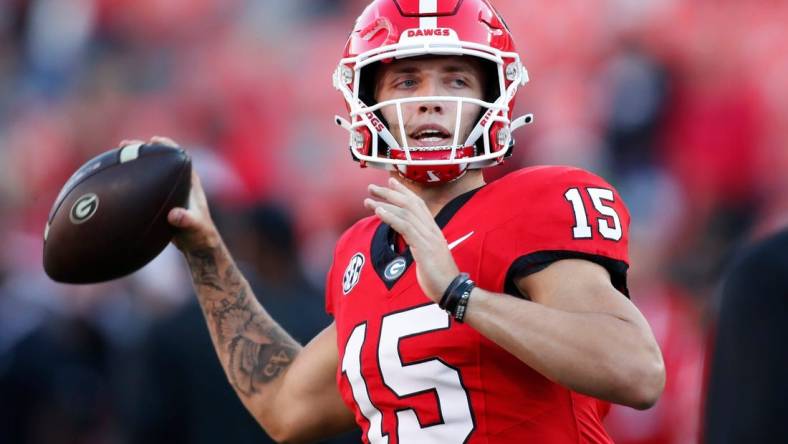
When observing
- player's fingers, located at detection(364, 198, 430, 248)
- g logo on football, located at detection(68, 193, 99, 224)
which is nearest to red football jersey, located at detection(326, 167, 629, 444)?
player's fingers, located at detection(364, 198, 430, 248)

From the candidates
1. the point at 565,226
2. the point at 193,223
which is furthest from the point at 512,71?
the point at 193,223

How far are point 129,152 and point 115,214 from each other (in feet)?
0.58

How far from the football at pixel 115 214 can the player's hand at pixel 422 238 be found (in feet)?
2.65

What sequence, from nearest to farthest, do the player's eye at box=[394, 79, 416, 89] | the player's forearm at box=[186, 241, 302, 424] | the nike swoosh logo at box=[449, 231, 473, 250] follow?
the nike swoosh logo at box=[449, 231, 473, 250]
the player's eye at box=[394, 79, 416, 89]
the player's forearm at box=[186, 241, 302, 424]

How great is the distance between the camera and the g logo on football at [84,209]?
332 centimetres

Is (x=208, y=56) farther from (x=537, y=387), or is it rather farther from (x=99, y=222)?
(x=537, y=387)

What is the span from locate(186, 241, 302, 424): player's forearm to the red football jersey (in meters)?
0.50

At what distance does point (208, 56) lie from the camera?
8.55m

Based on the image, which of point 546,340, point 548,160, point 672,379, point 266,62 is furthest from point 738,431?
point 266,62

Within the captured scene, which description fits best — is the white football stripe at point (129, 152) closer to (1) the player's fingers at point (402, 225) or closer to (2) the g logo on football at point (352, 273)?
(2) the g logo on football at point (352, 273)

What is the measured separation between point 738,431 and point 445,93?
1209 millimetres

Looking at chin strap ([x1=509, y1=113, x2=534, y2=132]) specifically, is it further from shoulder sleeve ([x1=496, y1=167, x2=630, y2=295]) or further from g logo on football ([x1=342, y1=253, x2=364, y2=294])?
g logo on football ([x1=342, y1=253, x2=364, y2=294])

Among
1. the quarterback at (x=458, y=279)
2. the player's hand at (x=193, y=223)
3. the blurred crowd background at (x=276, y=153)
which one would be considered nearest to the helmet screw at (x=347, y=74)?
the quarterback at (x=458, y=279)

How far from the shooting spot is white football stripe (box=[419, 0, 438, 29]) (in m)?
3.13
